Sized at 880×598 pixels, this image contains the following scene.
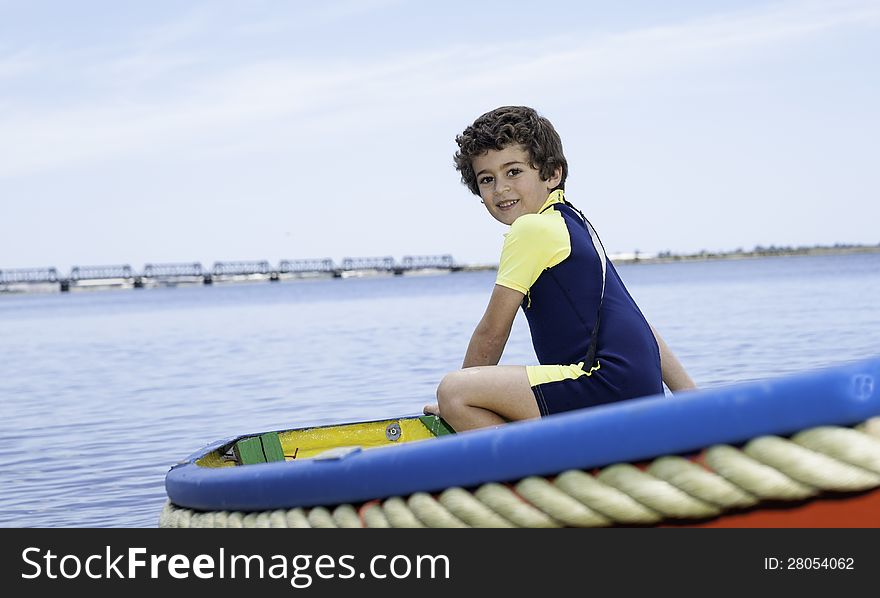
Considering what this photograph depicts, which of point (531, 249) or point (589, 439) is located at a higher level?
→ point (531, 249)

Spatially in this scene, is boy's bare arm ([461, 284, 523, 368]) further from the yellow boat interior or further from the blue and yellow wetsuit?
the yellow boat interior

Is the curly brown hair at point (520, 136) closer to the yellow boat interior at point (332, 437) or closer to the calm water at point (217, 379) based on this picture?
the yellow boat interior at point (332, 437)

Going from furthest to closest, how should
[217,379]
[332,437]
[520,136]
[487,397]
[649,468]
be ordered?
1. [217,379]
2. [332,437]
3. [520,136]
4. [487,397]
5. [649,468]

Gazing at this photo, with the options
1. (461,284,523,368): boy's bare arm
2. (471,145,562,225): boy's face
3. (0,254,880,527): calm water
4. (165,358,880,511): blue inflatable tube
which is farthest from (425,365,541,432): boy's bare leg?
(0,254,880,527): calm water

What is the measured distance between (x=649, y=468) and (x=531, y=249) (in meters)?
0.91

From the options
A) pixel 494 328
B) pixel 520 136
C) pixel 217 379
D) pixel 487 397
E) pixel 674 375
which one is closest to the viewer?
pixel 487 397

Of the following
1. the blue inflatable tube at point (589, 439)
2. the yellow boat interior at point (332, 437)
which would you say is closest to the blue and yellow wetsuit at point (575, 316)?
the blue inflatable tube at point (589, 439)

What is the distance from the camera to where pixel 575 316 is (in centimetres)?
331

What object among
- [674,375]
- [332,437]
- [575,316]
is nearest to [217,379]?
[332,437]

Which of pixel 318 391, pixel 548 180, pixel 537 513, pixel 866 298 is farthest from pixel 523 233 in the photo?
pixel 866 298

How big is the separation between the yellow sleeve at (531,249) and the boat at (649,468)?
67cm

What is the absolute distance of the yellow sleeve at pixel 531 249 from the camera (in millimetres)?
3316

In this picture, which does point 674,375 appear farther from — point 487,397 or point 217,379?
point 217,379

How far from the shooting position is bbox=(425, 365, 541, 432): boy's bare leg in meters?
3.26
